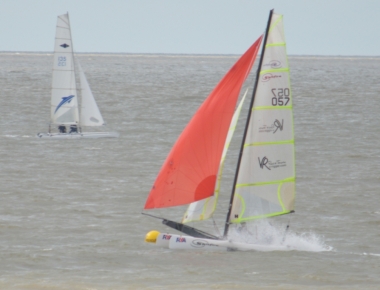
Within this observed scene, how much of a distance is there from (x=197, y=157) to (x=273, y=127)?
140 cm

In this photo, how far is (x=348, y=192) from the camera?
2230cm

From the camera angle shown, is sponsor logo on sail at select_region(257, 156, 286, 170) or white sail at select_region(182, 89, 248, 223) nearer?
white sail at select_region(182, 89, 248, 223)

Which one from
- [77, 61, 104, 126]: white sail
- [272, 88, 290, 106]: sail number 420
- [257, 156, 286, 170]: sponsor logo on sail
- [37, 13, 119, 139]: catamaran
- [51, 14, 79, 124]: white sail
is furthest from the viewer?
[51, 14, 79, 124]: white sail

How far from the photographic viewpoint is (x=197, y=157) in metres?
14.7

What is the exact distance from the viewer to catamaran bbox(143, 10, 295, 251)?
14.4 metres

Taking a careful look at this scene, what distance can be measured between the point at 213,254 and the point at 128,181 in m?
8.79

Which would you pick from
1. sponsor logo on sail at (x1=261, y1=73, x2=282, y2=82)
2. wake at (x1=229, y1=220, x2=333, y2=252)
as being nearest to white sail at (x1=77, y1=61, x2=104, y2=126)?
wake at (x1=229, y1=220, x2=333, y2=252)

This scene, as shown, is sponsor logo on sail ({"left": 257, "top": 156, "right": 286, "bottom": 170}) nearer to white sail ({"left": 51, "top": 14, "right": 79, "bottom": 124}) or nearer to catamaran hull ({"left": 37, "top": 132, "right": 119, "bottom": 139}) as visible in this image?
catamaran hull ({"left": 37, "top": 132, "right": 119, "bottom": 139})

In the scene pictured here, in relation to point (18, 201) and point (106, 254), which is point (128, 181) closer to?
point (18, 201)

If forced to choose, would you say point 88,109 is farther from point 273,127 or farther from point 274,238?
point 273,127

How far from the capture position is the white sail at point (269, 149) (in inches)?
575

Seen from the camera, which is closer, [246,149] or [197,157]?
[197,157]

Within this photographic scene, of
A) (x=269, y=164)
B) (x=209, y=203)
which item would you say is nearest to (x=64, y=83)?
(x=209, y=203)

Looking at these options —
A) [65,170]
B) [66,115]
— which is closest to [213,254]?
[65,170]
